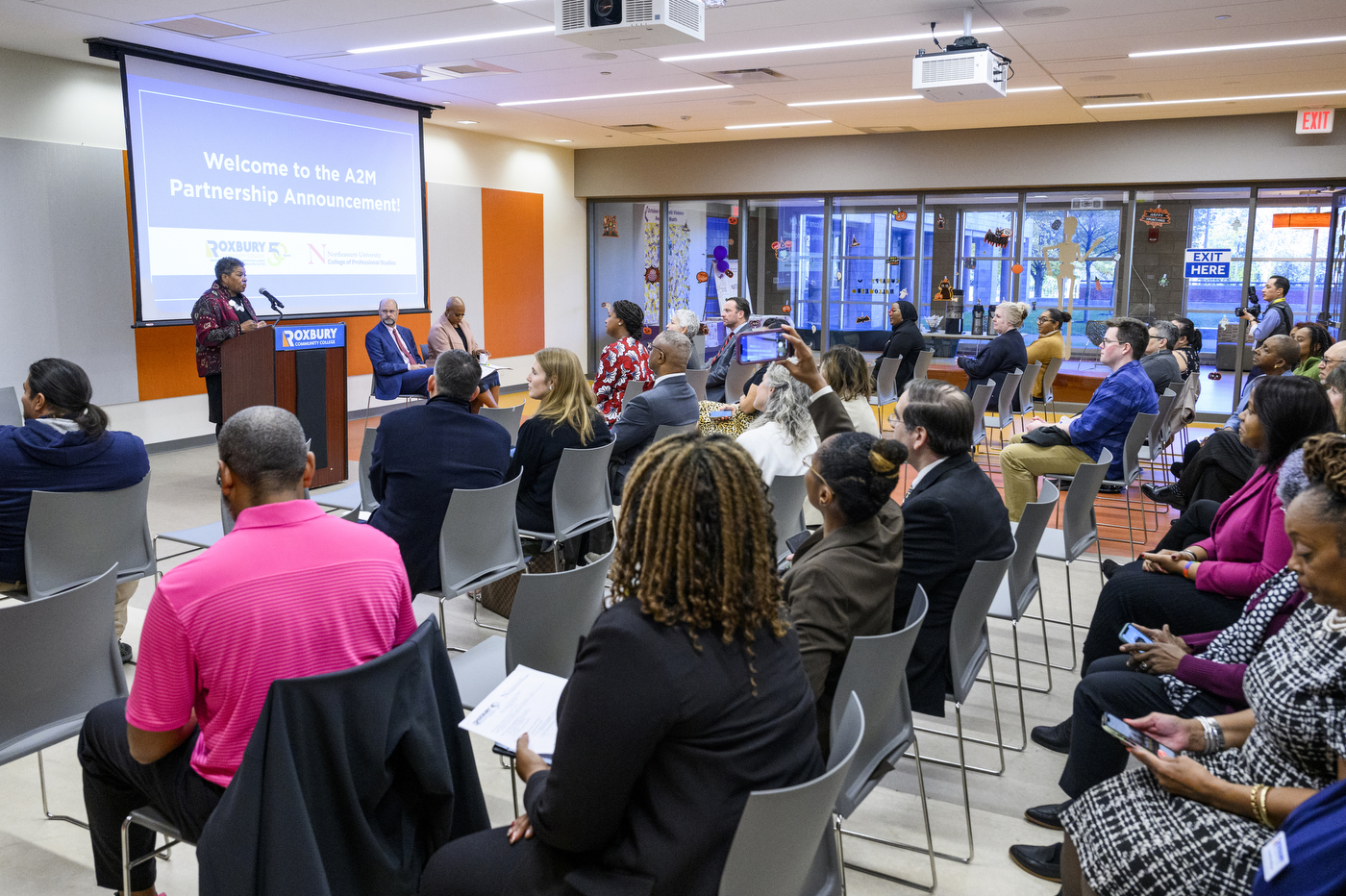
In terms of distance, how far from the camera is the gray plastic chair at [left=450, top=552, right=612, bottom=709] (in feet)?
8.02

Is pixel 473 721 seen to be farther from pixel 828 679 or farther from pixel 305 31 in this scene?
pixel 305 31

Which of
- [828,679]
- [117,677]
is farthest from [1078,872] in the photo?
[117,677]

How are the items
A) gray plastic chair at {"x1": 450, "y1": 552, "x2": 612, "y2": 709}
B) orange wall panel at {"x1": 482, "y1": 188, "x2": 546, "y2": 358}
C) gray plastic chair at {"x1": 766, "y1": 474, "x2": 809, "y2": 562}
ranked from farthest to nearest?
orange wall panel at {"x1": 482, "y1": 188, "x2": 546, "y2": 358} → gray plastic chair at {"x1": 766, "y1": 474, "x2": 809, "y2": 562} → gray plastic chair at {"x1": 450, "y1": 552, "x2": 612, "y2": 709}

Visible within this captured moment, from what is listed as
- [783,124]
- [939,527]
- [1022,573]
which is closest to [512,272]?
[783,124]

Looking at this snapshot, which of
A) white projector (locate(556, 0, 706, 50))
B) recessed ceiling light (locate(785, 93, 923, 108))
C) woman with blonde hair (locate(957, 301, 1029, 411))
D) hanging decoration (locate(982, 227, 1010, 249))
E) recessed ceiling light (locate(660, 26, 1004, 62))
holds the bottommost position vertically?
woman with blonde hair (locate(957, 301, 1029, 411))

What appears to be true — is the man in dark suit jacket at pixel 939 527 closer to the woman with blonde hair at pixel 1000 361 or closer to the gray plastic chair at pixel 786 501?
the gray plastic chair at pixel 786 501

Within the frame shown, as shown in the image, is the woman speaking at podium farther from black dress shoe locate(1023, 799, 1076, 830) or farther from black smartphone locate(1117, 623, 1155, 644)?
black smartphone locate(1117, 623, 1155, 644)

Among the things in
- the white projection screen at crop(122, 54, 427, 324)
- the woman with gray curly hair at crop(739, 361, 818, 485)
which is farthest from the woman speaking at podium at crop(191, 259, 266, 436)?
the woman with gray curly hair at crop(739, 361, 818, 485)

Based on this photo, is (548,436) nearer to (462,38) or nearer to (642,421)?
(642,421)

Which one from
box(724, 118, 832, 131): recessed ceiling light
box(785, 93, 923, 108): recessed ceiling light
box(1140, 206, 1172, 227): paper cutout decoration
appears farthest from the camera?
box(1140, 206, 1172, 227): paper cutout decoration

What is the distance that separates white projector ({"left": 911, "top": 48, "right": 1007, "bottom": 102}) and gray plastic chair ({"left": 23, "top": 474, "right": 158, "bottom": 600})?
16.1 ft

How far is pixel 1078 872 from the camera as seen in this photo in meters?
2.16

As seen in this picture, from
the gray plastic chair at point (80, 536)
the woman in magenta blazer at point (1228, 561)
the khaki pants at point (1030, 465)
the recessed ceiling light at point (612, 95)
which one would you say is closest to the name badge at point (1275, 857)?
the woman in magenta blazer at point (1228, 561)

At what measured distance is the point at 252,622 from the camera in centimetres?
178
